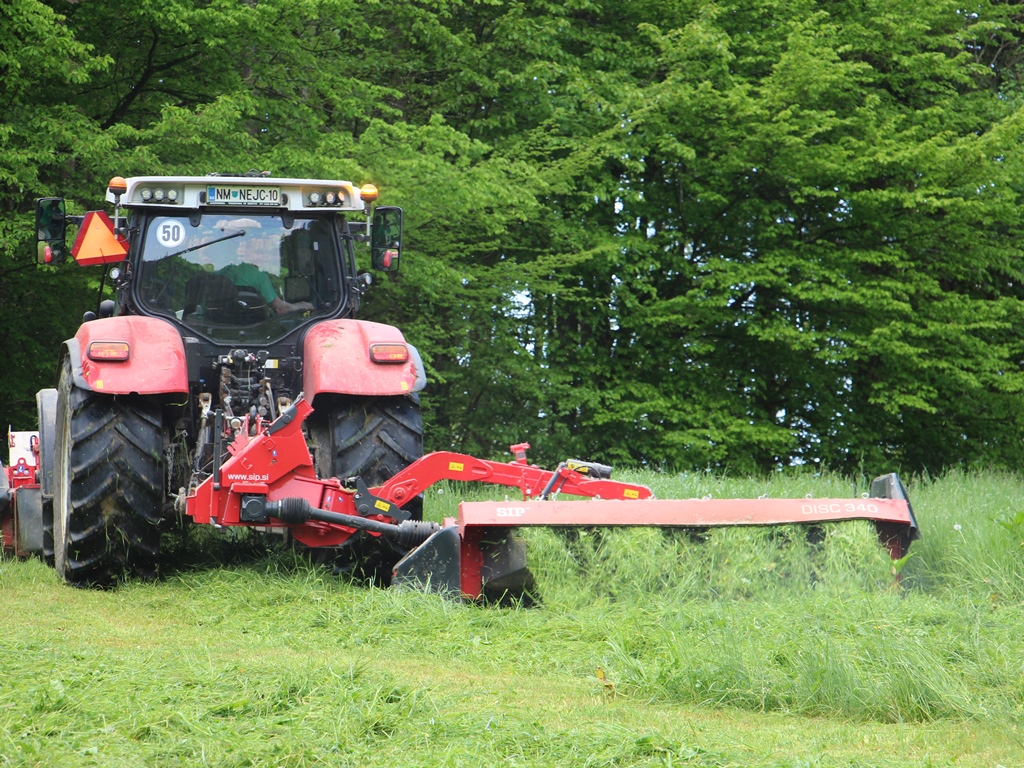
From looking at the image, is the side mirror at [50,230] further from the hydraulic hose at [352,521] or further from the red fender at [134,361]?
the hydraulic hose at [352,521]

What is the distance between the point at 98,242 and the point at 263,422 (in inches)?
69.3

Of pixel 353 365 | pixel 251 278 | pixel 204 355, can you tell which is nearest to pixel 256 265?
pixel 251 278

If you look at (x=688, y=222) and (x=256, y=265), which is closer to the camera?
(x=256, y=265)

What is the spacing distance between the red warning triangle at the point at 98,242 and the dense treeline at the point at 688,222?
6218 mm

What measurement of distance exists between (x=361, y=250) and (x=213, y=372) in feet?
19.9

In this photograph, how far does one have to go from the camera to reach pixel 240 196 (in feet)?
23.8

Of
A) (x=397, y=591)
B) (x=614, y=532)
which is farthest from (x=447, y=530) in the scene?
(x=614, y=532)

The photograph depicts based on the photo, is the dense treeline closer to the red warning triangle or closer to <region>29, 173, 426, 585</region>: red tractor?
<region>29, 173, 426, 585</region>: red tractor

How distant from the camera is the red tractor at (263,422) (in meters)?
6.09

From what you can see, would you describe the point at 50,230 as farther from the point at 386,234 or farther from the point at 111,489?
the point at 386,234

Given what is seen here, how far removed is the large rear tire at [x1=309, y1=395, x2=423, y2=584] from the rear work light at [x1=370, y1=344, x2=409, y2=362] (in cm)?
23

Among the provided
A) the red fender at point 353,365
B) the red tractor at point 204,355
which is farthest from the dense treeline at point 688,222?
the red fender at point 353,365

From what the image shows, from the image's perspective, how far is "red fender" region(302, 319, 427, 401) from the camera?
6.66 m

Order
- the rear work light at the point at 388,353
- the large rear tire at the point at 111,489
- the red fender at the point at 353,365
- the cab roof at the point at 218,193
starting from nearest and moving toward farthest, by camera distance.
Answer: the large rear tire at the point at 111,489, the red fender at the point at 353,365, the rear work light at the point at 388,353, the cab roof at the point at 218,193
